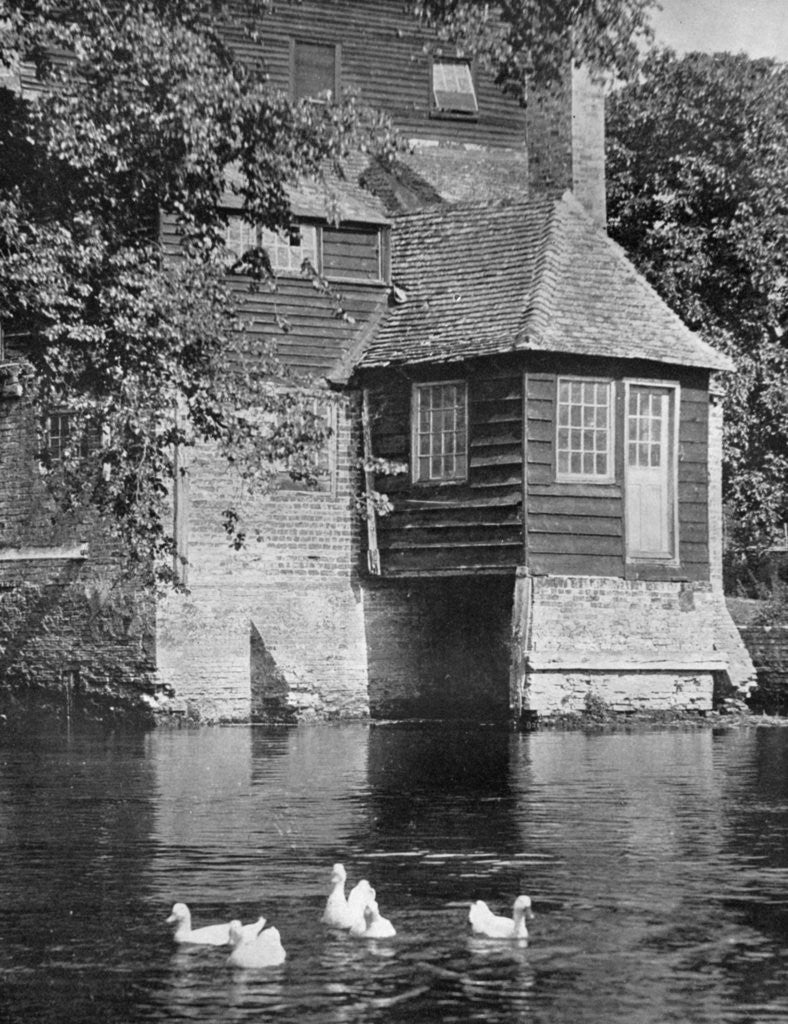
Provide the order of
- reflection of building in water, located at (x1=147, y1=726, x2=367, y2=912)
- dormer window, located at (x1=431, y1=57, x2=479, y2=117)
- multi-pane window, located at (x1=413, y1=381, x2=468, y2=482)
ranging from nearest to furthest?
1. reflection of building in water, located at (x1=147, y1=726, x2=367, y2=912)
2. multi-pane window, located at (x1=413, y1=381, x2=468, y2=482)
3. dormer window, located at (x1=431, y1=57, x2=479, y2=117)

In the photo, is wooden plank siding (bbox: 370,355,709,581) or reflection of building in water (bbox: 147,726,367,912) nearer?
reflection of building in water (bbox: 147,726,367,912)

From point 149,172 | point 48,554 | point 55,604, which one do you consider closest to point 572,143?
point 48,554

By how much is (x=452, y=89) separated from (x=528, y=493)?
14.2 metres

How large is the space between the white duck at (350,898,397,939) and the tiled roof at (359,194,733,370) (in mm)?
18712

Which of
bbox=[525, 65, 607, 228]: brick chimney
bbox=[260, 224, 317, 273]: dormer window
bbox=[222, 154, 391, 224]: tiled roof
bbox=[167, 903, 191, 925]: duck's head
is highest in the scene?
bbox=[525, 65, 607, 228]: brick chimney

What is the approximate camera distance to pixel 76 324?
22625mm

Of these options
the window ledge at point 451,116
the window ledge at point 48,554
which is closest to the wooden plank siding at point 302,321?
the window ledge at point 48,554

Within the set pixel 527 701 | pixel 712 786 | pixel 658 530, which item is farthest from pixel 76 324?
pixel 658 530

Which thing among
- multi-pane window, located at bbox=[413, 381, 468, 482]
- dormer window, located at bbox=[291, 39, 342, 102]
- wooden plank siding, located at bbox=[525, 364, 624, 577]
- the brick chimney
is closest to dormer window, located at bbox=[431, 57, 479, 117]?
dormer window, located at bbox=[291, 39, 342, 102]

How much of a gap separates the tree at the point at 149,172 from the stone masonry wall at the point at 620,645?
7.81m

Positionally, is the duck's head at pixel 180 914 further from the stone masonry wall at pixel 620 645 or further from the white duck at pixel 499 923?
the stone masonry wall at pixel 620 645

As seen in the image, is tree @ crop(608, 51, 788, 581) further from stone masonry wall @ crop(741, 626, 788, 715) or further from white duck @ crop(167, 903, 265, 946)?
white duck @ crop(167, 903, 265, 946)

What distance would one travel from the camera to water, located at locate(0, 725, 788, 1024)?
11695 millimetres

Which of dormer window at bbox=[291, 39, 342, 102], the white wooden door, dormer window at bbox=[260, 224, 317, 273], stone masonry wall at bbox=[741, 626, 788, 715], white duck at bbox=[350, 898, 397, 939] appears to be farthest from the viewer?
dormer window at bbox=[291, 39, 342, 102]
